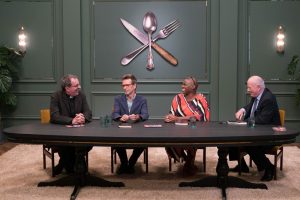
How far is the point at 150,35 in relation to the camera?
6.71m

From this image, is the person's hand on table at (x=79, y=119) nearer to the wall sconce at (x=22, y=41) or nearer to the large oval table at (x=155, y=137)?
the large oval table at (x=155, y=137)

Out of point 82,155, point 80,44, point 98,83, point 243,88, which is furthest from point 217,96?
point 82,155

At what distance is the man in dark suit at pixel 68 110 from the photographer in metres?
4.05

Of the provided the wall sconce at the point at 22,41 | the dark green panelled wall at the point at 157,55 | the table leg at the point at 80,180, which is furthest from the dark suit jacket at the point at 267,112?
the wall sconce at the point at 22,41

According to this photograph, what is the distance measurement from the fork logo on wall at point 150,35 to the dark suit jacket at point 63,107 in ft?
8.34

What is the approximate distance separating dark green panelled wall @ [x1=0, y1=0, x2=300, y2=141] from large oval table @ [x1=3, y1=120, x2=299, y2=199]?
9.18 feet

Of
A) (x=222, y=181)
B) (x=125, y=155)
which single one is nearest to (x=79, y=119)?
(x=125, y=155)

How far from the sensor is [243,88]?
6.75 meters

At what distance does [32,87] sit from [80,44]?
1.17 metres

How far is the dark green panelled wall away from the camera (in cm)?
662

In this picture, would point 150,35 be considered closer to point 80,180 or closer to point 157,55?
point 157,55

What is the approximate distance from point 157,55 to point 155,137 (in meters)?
3.64

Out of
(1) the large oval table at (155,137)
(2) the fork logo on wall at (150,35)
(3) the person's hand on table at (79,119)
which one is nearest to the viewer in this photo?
(1) the large oval table at (155,137)

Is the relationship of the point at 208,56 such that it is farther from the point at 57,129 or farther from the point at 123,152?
the point at 57,129
